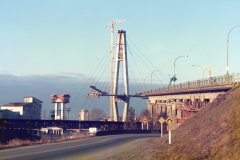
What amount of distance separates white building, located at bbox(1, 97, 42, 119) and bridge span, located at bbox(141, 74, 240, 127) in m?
50.3

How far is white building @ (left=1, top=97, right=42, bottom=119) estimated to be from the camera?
165 metres

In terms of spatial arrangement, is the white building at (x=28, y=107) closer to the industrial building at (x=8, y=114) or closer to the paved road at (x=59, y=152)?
the industrial building at (x=8, y=114)

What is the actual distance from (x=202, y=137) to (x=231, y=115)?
8.73ft

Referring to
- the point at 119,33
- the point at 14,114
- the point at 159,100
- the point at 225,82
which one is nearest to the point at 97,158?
the point at 225,82

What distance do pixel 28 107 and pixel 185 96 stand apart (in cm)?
8294

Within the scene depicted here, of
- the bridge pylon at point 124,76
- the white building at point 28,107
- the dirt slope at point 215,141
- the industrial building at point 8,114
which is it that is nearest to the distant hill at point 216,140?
the dirt slope at point 215,141

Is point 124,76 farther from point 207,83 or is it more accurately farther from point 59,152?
point 59,152

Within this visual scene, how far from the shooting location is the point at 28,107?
170m

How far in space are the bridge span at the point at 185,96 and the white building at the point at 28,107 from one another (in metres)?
50.3

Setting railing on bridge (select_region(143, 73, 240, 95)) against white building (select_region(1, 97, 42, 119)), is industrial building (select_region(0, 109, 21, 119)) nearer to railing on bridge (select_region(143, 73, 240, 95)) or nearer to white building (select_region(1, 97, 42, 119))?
white building (select_region(1, 97, 42, 119))

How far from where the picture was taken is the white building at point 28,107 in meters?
165

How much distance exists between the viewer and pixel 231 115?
30094 mm

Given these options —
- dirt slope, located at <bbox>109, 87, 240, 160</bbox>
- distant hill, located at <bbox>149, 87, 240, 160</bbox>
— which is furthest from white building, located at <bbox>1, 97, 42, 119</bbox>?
dirt slope, located at <bbox>109, 87, 240, 160</bbox>

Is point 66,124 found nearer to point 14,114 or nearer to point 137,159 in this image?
point 14,114
